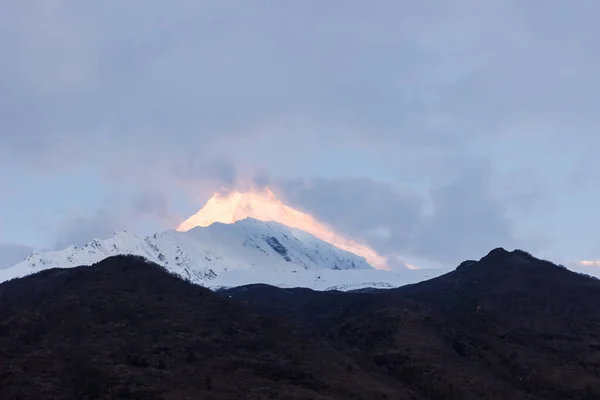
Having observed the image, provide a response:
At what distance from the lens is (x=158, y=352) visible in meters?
70.8

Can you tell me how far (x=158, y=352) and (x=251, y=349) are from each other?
1014cm

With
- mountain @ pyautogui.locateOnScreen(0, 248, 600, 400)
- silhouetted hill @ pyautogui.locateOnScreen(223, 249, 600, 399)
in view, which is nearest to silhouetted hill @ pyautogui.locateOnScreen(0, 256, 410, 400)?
mountain @ pyautogui.locateOnScreen(0, 248, 600, 400)

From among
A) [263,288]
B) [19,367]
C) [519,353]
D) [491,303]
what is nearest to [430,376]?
[519,353]

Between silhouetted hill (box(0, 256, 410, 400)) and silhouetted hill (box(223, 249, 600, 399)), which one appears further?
silhouetted hill (box(223, 249, 600, 399))

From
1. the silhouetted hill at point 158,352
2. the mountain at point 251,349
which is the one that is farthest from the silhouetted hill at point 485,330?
the silhouetted hill at point 158,352

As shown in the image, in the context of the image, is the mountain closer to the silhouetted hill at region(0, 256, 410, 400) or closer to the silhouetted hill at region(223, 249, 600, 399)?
the silhouetted hill at region(0, 256, 410, 400)

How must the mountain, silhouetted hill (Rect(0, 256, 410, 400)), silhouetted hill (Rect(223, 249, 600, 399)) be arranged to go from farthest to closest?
silhouetted hill (Rect(223, 249, 600, 399)) < the mountain < silhouetted hill (Rect(0, 256, 410, 400))

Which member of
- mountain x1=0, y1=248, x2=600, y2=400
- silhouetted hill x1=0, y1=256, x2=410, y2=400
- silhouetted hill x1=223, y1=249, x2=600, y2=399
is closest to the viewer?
silhouetted hill x1=0, y1=256, x2=410, y2=400

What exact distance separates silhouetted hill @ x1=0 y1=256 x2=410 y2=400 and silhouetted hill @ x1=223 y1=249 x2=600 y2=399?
8431 millimetres

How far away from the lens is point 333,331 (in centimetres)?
10600

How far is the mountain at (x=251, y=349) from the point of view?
6225cm

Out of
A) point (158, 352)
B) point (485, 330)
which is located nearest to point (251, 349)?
point (158, 352)

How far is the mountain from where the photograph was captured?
62.2 metres

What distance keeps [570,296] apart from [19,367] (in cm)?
9889
